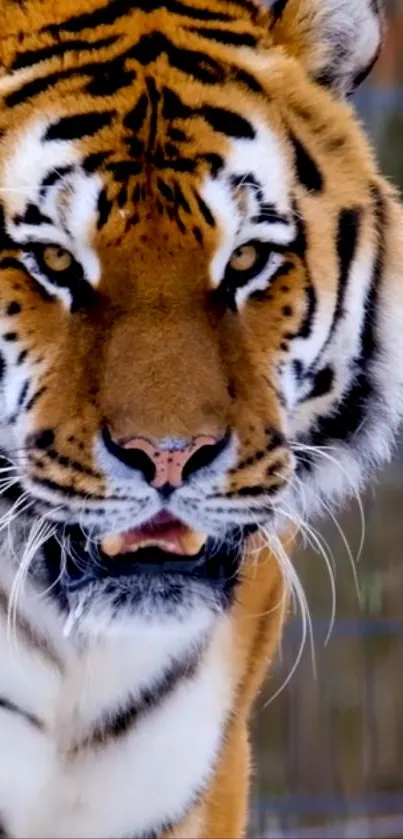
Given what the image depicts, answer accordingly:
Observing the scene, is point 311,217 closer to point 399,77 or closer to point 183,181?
point 183,181

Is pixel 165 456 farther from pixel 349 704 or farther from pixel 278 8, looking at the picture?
pixel 349 704

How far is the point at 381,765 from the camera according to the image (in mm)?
2227

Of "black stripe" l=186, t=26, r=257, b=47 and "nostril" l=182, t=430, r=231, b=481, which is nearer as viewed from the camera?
"nostril" l=182, t=430, r=231, b=481

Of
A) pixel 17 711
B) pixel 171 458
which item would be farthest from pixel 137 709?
pixel 171 458

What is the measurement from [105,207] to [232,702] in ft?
1.42

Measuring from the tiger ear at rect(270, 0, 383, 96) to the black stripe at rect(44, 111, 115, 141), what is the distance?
0.52 ft

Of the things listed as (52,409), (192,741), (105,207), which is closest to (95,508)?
(52,409)

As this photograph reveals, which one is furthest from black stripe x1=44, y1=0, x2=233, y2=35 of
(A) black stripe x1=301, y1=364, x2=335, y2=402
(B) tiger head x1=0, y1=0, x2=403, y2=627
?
(A) black stripe x1=301, y1=364, x2=335, y2=402

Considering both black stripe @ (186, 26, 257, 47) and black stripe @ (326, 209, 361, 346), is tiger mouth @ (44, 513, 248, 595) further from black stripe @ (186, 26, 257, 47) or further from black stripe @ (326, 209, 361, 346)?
black stripe @ (186, 26, 257, 47)

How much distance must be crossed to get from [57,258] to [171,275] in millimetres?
71

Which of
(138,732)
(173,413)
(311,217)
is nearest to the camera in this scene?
(173,413)

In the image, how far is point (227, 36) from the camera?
1033 millimetres

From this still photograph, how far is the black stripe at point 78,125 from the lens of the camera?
95 centimetres

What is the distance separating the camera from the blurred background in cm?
214
